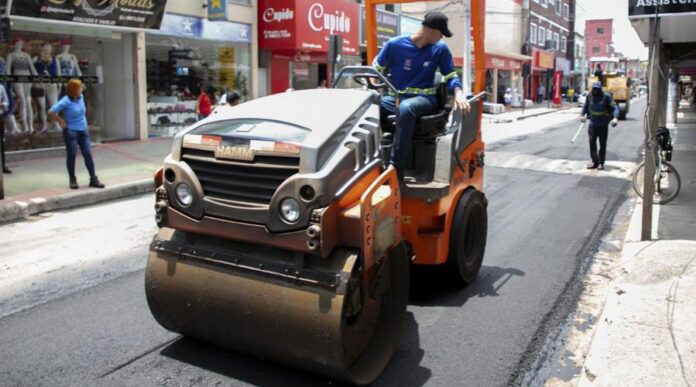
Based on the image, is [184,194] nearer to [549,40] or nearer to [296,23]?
[296,23]

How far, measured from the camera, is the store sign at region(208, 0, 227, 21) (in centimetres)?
1772

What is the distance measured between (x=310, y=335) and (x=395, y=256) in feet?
2.96

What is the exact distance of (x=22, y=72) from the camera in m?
13.8

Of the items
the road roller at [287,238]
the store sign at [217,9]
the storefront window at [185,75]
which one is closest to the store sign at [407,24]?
the storefront window at [185,75]

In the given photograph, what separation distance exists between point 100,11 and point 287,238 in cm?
1279

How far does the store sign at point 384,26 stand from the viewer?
24.9 metres

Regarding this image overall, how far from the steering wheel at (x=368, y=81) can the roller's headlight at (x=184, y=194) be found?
1783 mm

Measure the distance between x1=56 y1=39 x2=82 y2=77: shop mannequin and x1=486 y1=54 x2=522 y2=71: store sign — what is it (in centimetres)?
2858

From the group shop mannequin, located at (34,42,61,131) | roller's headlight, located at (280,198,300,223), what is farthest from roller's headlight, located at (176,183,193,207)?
shop mannequin, located at (34,42,61,131)

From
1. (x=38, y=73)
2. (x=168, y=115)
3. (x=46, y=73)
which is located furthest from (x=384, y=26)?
(x=38, y=73)

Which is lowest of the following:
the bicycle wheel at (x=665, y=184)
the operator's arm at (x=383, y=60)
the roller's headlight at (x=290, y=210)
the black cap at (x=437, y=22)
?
the bicycle wheel at (x=665, y=184)

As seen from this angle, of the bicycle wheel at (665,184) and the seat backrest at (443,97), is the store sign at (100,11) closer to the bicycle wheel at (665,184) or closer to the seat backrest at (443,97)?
the seat backrest at (443,97)

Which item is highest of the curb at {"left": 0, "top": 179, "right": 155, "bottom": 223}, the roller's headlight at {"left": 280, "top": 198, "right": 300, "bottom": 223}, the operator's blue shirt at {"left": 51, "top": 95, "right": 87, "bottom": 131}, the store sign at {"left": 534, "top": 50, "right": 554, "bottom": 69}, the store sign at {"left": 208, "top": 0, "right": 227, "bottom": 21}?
the store sign at {"left": 534, "top": 50, "right": 554, "bottom": 69}

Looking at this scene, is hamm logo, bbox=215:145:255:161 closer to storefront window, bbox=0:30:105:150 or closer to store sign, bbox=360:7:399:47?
storefront window, bbox=0:30:105:150
